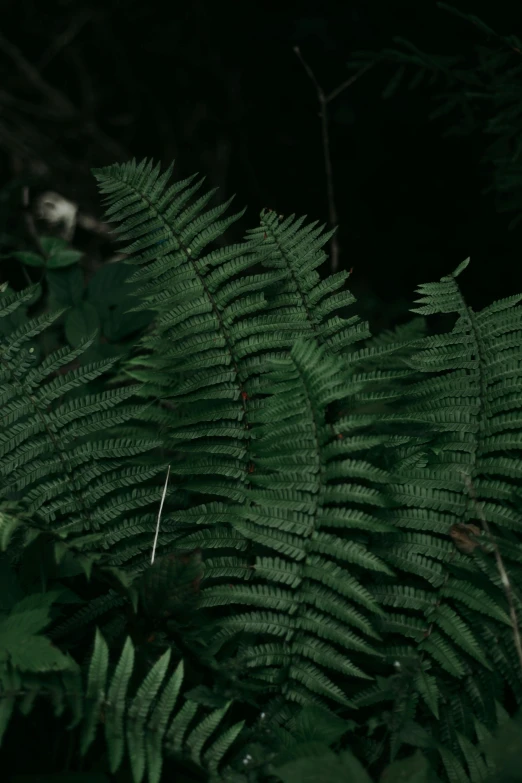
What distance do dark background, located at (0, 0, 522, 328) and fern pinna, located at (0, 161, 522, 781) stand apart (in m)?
1.30

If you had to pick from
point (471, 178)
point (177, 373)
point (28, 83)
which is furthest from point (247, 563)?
point (28, 83)

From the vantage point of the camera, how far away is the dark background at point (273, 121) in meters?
2.74

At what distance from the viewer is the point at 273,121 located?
11.3ft

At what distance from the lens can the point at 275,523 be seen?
1.20 metres

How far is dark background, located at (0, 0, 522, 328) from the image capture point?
274 centimetres

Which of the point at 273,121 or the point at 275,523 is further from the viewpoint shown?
the point at 273,121

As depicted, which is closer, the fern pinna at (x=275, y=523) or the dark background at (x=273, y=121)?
the fern pinna at (x=275, y=523)

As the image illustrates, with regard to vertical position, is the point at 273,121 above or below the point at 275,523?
above

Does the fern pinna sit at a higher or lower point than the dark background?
lower

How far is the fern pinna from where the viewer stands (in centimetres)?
111

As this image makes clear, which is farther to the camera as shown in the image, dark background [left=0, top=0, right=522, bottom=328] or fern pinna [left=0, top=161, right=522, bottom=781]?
dark background [left=0, top=0, right=522, bottom=328]

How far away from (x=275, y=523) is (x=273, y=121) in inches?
106

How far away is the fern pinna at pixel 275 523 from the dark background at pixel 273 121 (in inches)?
51.1

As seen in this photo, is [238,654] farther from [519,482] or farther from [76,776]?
[519,482]
